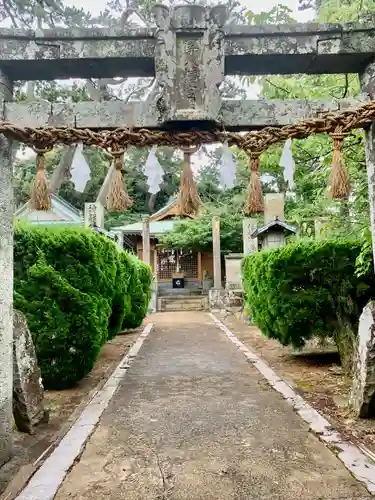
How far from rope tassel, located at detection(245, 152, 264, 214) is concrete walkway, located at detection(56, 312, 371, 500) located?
2121 mm

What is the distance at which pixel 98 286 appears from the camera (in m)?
6.72

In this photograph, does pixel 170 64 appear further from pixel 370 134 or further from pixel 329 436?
pixel 329 436

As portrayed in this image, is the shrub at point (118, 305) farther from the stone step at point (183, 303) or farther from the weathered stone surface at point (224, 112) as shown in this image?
the stone step at point (183, 303)

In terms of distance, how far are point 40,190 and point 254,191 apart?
1734 millimetres

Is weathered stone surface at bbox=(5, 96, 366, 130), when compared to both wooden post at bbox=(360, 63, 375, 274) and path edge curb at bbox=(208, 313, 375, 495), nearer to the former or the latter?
wooden post at bbox=(360, 63, 375, 274)

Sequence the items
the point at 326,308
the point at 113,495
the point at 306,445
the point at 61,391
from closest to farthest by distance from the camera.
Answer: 1. the point at 113,495
2. the point at 306,445
3. the point at 61,391
4. the point at 326,308

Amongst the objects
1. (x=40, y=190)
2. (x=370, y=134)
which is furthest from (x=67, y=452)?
(x=370, y=134)

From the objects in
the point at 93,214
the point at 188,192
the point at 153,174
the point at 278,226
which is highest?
the point at 93,214

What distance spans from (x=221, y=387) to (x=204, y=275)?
68.2 feet

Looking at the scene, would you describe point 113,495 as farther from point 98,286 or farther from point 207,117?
point 98,286

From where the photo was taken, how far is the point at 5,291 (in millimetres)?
3977

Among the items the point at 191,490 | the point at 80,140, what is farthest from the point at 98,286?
the point at 191,490

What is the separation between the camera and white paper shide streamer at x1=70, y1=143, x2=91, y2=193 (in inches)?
138

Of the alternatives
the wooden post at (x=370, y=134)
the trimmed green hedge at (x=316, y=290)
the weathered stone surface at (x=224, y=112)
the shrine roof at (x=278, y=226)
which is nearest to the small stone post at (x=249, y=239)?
the shrine roof at (x=278, y=226)
